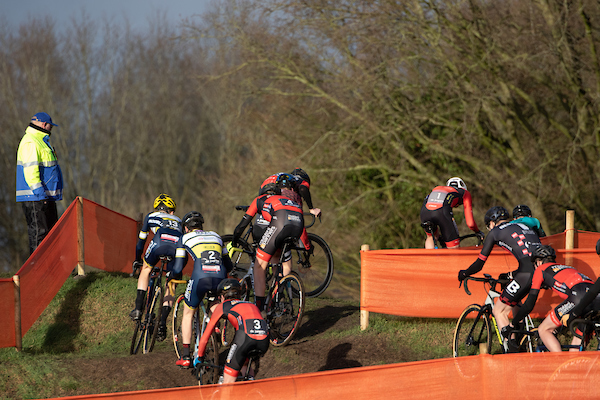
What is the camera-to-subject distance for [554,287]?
6598 millimetres

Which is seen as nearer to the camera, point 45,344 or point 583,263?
point 583,263

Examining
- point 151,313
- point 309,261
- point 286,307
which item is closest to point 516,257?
point 286,307

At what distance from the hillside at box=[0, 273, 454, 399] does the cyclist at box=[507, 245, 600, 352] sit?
1743 millimetres

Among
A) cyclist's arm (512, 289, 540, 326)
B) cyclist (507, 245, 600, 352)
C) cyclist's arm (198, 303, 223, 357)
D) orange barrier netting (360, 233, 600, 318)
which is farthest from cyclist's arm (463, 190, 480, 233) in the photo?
cyclist's arm (198, 303, 223, 357)

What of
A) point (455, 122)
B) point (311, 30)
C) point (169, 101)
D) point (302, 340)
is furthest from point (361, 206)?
point (169, 101)

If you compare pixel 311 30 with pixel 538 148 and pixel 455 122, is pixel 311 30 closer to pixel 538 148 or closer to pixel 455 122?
pixel 455 122

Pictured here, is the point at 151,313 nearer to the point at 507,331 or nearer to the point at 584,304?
the point at 507,331

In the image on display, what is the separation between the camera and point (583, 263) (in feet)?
27.2

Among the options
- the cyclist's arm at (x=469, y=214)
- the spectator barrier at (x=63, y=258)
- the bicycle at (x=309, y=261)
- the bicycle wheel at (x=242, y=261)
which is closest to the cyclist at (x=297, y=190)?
the bicycle at (x=309, y=261)

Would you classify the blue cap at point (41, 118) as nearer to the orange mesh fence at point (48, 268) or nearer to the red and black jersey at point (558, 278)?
the orange mesh fence at point (48, 268)

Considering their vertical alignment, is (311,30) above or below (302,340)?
above

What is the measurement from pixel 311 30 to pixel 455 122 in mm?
4932

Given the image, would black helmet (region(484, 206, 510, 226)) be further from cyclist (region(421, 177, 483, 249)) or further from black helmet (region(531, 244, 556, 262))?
cyclist (region(421, 177, 483, 249))

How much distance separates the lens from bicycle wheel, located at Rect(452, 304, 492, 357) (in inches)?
294
